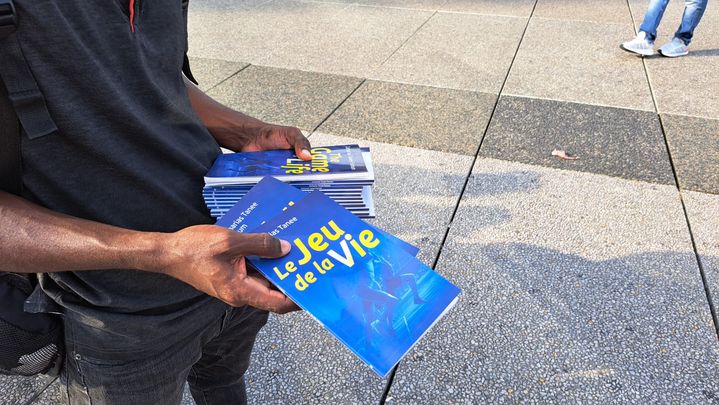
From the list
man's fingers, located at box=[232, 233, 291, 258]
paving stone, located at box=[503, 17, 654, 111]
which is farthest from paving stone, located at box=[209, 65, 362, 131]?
man's fingers, located at box=[232, 233, 291, 258]

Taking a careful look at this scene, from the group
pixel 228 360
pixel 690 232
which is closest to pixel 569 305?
pixel 690 232

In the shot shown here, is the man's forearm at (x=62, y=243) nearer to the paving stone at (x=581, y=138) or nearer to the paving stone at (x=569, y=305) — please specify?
the paving stone at (x=569, y=305)

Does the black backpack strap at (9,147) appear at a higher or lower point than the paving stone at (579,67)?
higher

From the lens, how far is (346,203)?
1.42 m

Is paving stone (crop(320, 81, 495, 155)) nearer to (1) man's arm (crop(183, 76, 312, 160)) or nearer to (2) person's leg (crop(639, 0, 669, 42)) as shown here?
(2) person's leg (crop(639, 0, 669, 42))

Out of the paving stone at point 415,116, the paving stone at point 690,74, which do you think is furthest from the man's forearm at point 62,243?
the paving stone at point 690,74

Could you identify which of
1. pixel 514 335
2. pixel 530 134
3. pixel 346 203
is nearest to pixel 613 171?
pixel 530 134

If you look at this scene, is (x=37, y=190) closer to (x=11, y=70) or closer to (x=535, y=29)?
Result: (x=11, y=70)

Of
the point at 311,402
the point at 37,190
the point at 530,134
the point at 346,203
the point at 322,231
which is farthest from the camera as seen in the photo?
the point at 530,134

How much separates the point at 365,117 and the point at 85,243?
11.8 feet

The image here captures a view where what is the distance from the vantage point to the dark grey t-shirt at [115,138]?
3.14ft

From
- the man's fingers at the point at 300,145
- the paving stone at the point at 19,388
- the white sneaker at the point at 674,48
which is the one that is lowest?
the paving stone at the point at 19,388

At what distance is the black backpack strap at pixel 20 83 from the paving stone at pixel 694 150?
148 inches

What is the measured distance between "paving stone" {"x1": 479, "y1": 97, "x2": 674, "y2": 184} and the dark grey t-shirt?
3.07 m
